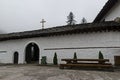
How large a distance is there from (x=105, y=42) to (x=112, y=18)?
9.34ft

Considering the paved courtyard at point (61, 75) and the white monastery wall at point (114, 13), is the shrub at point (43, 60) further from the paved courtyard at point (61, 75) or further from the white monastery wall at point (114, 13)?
the white monastery wall at point (114, 13)

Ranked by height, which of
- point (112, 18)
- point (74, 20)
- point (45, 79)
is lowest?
point (45, 79)

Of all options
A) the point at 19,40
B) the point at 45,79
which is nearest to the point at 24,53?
the point at 19,40

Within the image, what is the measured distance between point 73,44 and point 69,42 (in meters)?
0.41

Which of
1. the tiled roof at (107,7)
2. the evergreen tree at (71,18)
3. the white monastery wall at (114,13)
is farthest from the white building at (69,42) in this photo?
the evergreen tree at (71,18)

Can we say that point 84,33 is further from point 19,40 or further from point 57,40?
point 19,40

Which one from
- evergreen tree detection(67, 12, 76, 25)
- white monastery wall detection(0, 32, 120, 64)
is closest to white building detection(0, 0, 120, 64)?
white monastery wall detection(0, 32, 120, 64)

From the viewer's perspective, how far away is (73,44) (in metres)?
13.9

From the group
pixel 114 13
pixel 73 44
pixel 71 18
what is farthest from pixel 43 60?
pixel 71 18

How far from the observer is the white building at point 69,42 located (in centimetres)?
1250

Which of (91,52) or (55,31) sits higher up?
(55,31)

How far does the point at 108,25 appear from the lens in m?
12.2

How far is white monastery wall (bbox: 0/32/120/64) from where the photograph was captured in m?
12.5

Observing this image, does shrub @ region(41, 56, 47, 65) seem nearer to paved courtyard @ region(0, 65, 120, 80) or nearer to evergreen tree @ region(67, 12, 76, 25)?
paved courtyard @ region(0, 65, 120, 80)
